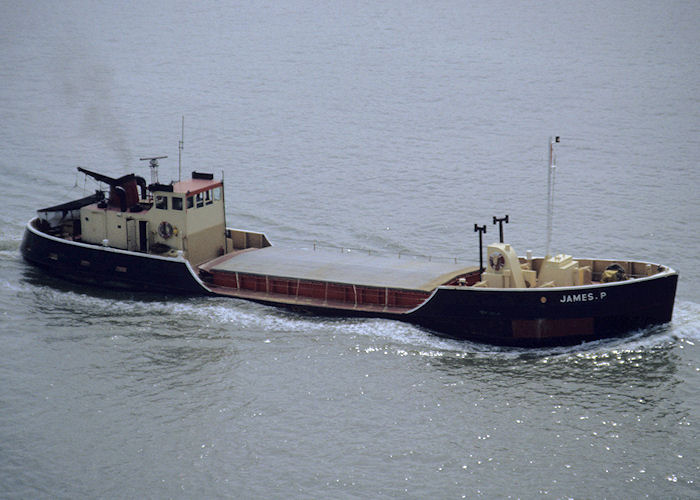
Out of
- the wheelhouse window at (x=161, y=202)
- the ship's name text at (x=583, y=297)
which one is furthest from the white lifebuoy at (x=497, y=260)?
the wheelhouse window at (x=161, y=202)

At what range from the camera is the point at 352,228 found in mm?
51875

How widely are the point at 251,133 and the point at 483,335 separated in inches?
1441

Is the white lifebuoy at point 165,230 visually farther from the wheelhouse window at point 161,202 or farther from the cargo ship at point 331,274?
the wheelhouse window at point 161,202

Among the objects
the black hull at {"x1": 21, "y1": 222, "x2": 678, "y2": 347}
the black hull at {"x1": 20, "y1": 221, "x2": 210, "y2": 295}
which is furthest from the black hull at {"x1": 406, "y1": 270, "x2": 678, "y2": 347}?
the black hull at {"x1": 20, "y1": 221, "x2": 210, "y2": 295}

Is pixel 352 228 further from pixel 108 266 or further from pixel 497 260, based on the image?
pixel 497 260

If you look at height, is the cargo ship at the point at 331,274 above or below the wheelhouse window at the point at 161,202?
below

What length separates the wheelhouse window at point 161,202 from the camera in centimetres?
4438

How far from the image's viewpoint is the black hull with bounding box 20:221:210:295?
140 ft

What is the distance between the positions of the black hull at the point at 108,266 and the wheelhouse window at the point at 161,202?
7.92 feet

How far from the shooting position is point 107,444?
30422 mm

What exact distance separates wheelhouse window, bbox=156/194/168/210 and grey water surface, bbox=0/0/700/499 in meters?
4.05

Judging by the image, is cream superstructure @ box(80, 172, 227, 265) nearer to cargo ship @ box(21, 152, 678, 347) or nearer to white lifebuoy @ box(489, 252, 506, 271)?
cargo ship @ box(21, 152, 678, 347)

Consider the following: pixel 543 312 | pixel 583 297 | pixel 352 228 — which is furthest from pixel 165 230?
pixel 583 297

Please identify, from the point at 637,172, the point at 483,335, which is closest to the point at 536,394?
the point at 483,335
